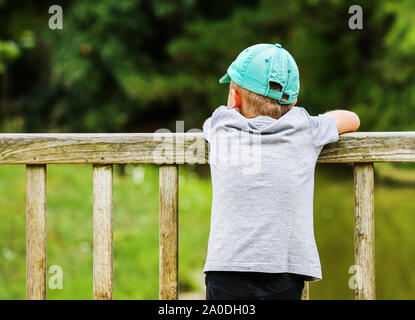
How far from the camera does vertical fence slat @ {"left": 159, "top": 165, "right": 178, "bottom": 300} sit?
1989mm

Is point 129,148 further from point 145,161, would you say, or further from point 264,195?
point 264,195

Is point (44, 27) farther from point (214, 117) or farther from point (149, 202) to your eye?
point (214, 117)

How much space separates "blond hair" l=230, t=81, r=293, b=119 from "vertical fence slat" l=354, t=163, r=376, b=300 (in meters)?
0.33

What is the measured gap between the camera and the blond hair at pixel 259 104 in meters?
1.99

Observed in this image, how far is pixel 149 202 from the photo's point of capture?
24.7 ft

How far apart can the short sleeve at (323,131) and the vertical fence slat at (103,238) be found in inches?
28.2

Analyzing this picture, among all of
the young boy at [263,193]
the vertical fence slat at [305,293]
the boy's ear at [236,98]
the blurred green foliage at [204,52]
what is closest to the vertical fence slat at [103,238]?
the young boy at [263,193]

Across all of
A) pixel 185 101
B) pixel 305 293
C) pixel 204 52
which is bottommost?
pixel 305 293

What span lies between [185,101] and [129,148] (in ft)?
38.8

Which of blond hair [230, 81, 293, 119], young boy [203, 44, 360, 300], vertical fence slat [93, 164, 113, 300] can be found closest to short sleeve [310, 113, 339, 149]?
young boy [203, 44, 360, 300]

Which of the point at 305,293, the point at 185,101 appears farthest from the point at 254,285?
the point at 185,101

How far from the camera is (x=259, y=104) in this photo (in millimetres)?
1993
